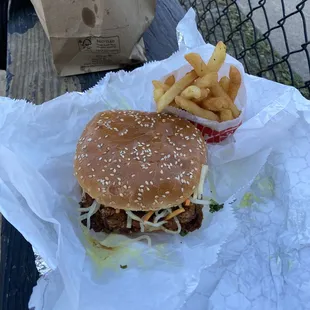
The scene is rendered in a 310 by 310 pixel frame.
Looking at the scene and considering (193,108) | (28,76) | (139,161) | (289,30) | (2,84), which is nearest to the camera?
(139,161)

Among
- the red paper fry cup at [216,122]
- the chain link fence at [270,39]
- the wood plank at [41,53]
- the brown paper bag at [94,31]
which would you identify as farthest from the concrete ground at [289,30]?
the brown paper bag at [94,31]

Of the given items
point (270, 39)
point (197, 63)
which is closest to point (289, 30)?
point (270, 39)

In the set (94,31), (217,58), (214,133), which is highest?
(94,31)

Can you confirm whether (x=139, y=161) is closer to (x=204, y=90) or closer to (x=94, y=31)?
(x=204, y=90)

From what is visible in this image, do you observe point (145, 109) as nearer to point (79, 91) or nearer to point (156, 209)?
point (79, 91)

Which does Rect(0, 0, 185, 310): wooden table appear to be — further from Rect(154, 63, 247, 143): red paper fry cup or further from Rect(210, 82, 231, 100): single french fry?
Rect(210, 82, 231, 100): single french fry

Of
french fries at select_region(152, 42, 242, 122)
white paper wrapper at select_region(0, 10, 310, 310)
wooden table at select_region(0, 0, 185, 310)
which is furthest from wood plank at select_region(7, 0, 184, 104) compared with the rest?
french fries at select_region(152, 42, 242, 122)
